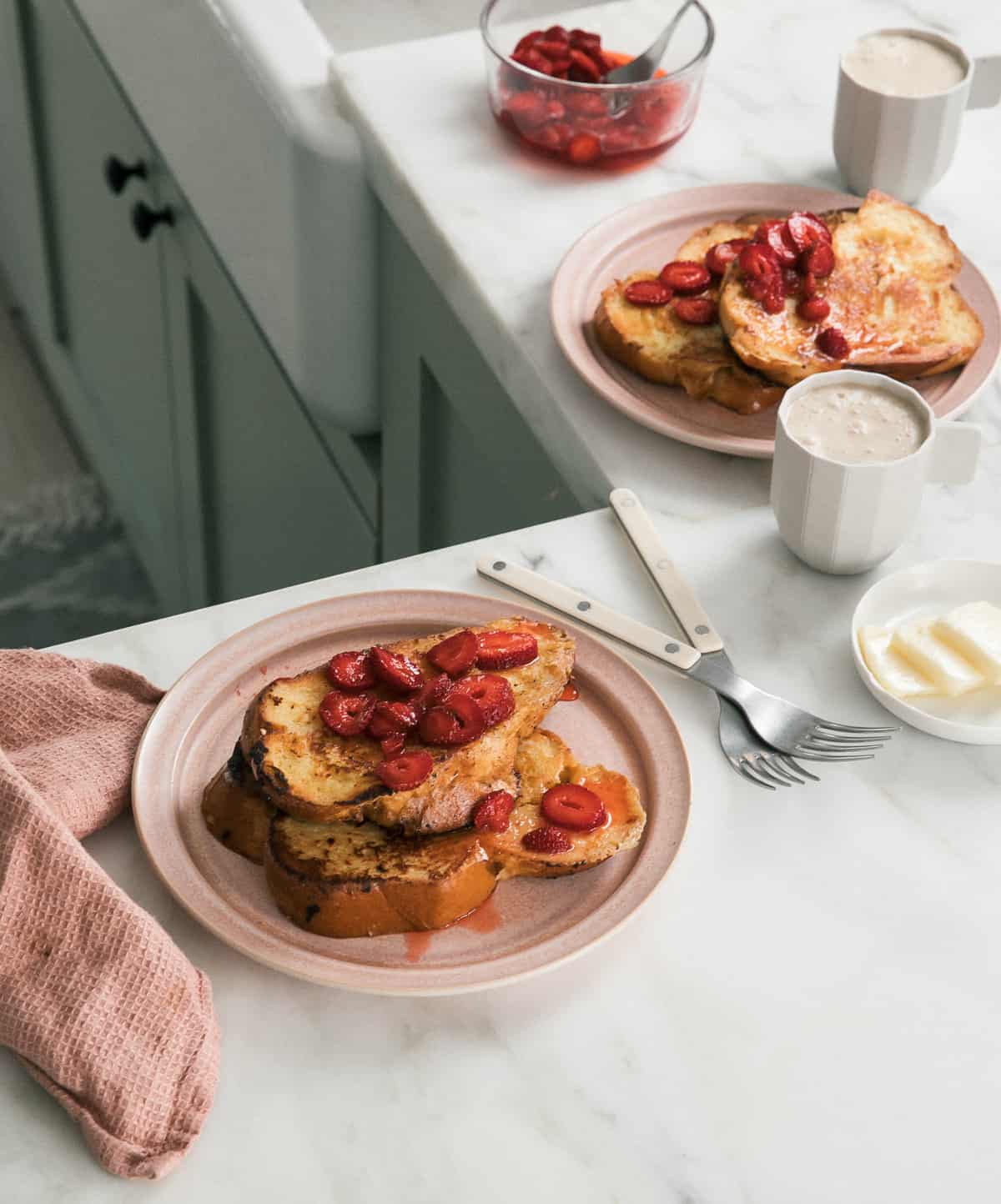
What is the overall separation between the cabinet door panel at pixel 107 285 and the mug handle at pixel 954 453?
1.37m

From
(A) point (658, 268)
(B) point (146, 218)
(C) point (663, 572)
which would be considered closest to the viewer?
(C) point (663, 572)

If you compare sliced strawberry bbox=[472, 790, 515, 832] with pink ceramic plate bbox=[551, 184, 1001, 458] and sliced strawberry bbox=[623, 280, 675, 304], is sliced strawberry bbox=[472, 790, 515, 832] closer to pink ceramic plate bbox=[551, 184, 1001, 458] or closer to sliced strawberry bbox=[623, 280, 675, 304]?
pink ceramic plate bbox=[551, 184, 1001, 458]

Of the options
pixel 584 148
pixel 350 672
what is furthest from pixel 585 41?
pixel 350 672

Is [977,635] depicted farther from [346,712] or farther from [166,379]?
[166,379]

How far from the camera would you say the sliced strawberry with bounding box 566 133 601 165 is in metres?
1.56

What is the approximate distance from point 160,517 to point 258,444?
0.60 meters

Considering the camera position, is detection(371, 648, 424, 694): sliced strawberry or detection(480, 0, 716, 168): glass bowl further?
detection(480, 0, 716, 168): glass bowl

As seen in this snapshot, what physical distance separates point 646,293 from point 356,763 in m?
0.55

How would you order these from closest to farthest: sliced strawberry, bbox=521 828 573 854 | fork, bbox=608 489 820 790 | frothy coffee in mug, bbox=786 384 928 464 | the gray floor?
1. sliced strawberry, bbox=521 828 573 854
2. fork, bbox=608 489 820 790
3. frothy coffee in mug, bbox=786 384 928 464
4. the gray floor

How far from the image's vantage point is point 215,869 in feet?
3.21

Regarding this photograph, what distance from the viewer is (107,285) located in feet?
8.60

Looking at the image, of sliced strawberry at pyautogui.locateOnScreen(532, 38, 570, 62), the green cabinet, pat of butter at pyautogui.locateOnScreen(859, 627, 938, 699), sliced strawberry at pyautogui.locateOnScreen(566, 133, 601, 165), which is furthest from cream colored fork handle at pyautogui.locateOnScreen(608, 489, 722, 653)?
the green cabinet

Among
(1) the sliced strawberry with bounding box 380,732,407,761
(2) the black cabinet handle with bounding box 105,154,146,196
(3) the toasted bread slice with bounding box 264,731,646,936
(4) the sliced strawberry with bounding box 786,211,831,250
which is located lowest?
(2) the black cabinet handle with bounding box 105,154,146,196

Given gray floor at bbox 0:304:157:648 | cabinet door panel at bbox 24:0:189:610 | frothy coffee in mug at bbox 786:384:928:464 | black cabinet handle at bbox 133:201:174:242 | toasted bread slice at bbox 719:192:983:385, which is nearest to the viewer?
frothy coffee in mug at bbox 786:384:928:464
